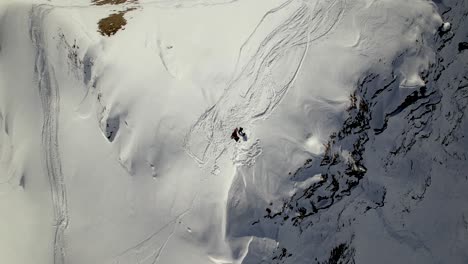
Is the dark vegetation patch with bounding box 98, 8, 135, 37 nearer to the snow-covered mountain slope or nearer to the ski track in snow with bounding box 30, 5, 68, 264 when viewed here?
the snow-covered mountain slope

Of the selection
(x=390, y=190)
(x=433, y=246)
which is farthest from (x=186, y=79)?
(x=433, y=246)

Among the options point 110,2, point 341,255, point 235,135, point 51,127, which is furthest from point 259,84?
point 110,2

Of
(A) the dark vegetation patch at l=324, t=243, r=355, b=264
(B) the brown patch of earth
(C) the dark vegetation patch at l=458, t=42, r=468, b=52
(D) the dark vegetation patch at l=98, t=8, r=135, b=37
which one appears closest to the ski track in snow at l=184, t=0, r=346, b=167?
(A) the dark vegetation patch at l=324, t=243, r=355, b=264

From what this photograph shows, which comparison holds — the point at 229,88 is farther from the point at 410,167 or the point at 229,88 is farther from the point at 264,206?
the point at 410,167

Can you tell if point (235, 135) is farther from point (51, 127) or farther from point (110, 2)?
point (110, 2)

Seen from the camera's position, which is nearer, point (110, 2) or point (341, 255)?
point (341, 255)

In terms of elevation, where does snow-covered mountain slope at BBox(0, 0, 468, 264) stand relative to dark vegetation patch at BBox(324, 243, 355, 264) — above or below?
above

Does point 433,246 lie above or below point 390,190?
below
